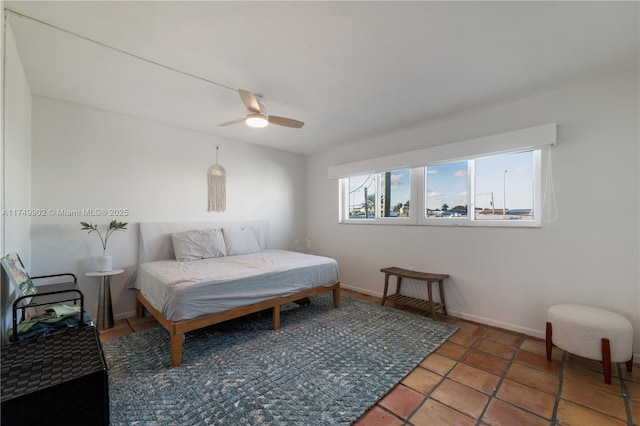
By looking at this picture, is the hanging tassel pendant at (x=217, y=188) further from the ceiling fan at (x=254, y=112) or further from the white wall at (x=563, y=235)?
the white wall at (x=563, y=235)

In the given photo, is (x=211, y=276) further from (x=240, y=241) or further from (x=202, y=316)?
(x=240, y=241)

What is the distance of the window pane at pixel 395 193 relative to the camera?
3.93 meters

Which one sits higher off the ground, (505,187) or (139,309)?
(505,187)

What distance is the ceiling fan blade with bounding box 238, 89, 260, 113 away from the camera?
7.39ft

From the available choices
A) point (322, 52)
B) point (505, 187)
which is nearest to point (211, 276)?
point (322, 52)

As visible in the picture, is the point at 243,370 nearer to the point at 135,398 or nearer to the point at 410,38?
the point at 135,398

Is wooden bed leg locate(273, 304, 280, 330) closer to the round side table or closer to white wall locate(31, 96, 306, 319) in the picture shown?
the round side table

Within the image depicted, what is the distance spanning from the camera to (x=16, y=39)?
6.20 ft

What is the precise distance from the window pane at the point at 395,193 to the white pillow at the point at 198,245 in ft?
8.07

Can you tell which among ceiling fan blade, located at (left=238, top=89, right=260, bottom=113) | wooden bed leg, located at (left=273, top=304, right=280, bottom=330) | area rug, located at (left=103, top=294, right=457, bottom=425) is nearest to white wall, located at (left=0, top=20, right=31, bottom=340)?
area rug, located at (left=103, top=294, right=457, bottom=425)

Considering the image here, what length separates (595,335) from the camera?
6.60ft

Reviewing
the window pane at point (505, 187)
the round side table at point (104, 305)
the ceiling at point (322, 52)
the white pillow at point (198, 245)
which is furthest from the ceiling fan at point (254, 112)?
the window pane at point (505, 187)

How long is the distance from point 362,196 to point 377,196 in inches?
13.2

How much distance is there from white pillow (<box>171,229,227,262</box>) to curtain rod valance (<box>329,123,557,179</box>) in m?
2.29
